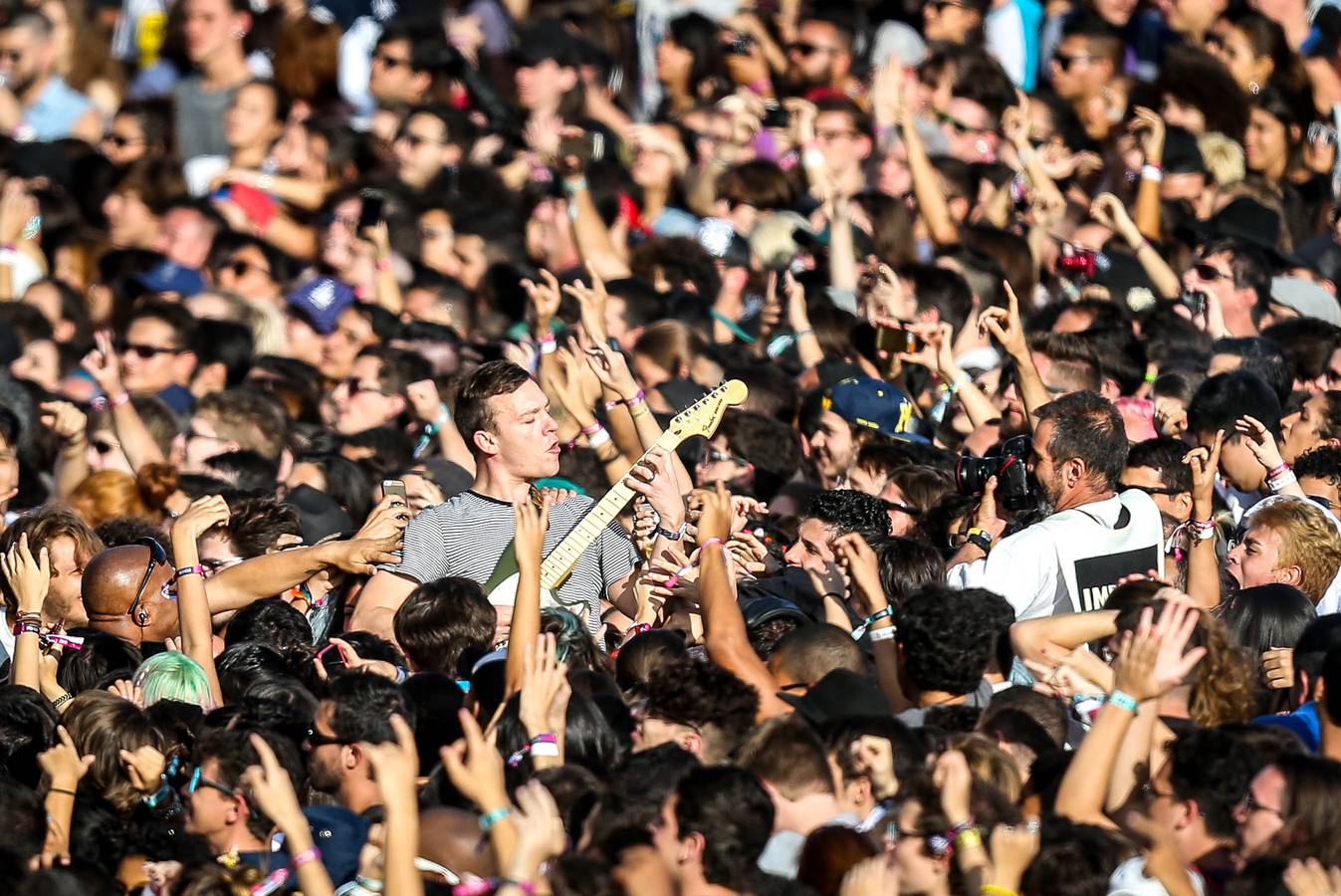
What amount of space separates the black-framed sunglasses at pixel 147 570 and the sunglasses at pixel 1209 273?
15.4 ft

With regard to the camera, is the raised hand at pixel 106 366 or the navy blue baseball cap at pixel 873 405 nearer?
the navy blue baseball cap at pixel 873 405

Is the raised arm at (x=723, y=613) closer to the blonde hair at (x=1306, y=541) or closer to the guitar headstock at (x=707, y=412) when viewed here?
the guitar headstock at (x=707, y=412)

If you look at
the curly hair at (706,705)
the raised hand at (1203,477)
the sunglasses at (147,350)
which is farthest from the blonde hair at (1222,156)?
the curly hair at (706,705)

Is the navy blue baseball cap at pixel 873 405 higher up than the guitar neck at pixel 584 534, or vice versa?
the guitar neck at pixel 584 534

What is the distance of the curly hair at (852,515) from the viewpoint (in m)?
7.48

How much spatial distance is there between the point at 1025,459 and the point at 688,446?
5.32ft

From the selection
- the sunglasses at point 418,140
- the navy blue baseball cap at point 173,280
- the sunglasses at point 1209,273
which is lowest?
the navy blue baseball cap at point 173,280

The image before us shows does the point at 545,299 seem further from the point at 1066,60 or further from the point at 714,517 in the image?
the point at 1066,60

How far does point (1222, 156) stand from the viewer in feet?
39.4

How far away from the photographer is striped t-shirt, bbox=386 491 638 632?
754cm

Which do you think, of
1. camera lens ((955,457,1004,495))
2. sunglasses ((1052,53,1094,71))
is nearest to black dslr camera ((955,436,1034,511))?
camera lens ((955,457,1004,495))

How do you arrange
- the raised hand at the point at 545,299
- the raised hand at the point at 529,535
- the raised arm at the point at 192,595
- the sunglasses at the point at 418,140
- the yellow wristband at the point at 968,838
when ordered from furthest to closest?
1. the sunglasses at the point at 418,140
2. the raised hand at the point at 545,299
3. the raised arm at the point at 192,595
4. the raised hand at the point at 529,535
5. the yellow wristband at the point at 968,838

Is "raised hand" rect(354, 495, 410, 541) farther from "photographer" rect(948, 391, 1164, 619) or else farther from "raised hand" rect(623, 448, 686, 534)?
"photographer" rect(948, 391, 1164, 619)

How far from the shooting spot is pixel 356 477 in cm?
912
